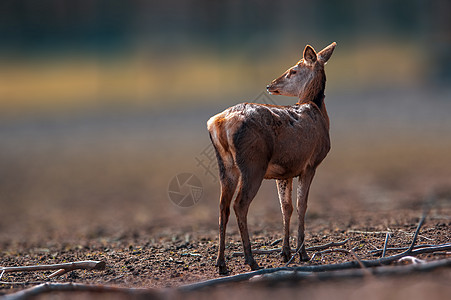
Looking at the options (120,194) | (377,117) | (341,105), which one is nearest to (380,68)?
(341,105)

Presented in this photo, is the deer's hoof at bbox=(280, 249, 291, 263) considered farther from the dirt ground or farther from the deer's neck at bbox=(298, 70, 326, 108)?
the deer's neck at bbox=(298, 70, 326, 108)

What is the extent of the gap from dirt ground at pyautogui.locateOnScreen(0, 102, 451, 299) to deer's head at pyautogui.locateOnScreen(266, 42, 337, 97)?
2.13 metres

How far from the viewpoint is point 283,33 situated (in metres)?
69.2

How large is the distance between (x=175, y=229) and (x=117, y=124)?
26664 millimetres

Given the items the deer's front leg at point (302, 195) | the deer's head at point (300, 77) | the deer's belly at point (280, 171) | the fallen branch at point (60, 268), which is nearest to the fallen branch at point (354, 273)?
the deer's belly at point (280, 171)

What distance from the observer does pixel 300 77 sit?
9.04 metres

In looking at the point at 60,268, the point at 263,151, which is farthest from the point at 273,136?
the point at 60,268

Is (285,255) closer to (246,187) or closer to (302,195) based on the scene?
(302,195)

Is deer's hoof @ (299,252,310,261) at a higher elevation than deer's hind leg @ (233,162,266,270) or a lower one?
lower

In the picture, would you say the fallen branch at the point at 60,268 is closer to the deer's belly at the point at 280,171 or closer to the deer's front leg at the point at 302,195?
the deer's belly at the point at 280,171

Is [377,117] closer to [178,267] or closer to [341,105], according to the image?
[341,105]

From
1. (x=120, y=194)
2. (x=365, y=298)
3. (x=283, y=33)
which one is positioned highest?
(x=283, y=33)

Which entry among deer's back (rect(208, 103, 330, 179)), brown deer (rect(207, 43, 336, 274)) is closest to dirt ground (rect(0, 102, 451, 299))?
brown deer (rect(207, 43, 336, 274))

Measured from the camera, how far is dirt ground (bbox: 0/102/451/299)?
7.49 m
